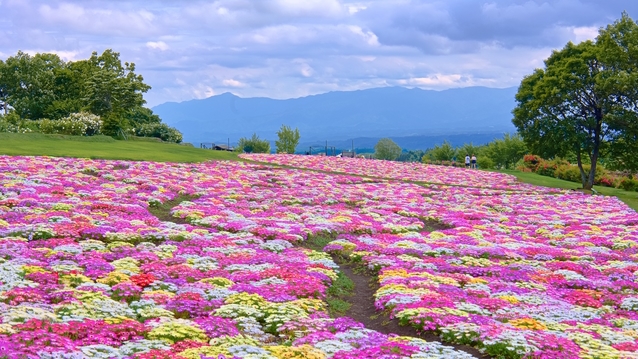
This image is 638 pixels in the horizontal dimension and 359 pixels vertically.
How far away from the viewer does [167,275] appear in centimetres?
1600

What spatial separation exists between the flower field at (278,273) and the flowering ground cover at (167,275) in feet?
0.19

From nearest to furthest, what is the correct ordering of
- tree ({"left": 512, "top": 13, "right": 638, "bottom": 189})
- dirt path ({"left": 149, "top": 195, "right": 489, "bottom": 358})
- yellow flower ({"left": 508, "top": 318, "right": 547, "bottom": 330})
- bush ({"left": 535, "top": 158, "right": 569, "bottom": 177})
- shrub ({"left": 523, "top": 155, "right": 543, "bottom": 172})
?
yellow flower ({"left": 508, "top": 318, "right": 547, "bottom": 330}) < dirt path ({"left": 149, "top": 195, "right": 489, "bottom": 358}) < tree ({"left": 512, "top": 13, "right": 638, "bottom": 189}) < bush ({"left": 535, "top": 158, "right": 569, "bottom": 177}) < shrub ({"left": 523, "top": 155, "right": 543, "bottom": 172})

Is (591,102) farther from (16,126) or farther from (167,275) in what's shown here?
(16,126)

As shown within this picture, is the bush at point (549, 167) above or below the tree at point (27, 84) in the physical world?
below

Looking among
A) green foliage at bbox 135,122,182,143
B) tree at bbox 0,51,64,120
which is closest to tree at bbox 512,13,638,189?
green foliage at bbox 135,122,182,143

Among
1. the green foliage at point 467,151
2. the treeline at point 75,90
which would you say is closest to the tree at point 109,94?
the treeline at point 75,90

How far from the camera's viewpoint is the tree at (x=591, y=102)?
52750 millimetres

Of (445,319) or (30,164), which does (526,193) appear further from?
(445,319)

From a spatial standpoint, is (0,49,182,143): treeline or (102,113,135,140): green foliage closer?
(102,113,135,140): green foliage

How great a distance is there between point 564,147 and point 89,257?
50.5 m

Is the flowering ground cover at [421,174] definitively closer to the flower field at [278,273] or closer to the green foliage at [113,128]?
the flower field at [278,273]

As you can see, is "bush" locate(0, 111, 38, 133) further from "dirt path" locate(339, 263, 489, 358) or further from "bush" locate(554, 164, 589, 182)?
"bush" locate(554, 164, 589, 182)

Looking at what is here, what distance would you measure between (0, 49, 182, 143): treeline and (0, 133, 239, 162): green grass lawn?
25.8 m

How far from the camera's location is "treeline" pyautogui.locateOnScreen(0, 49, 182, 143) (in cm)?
9550
